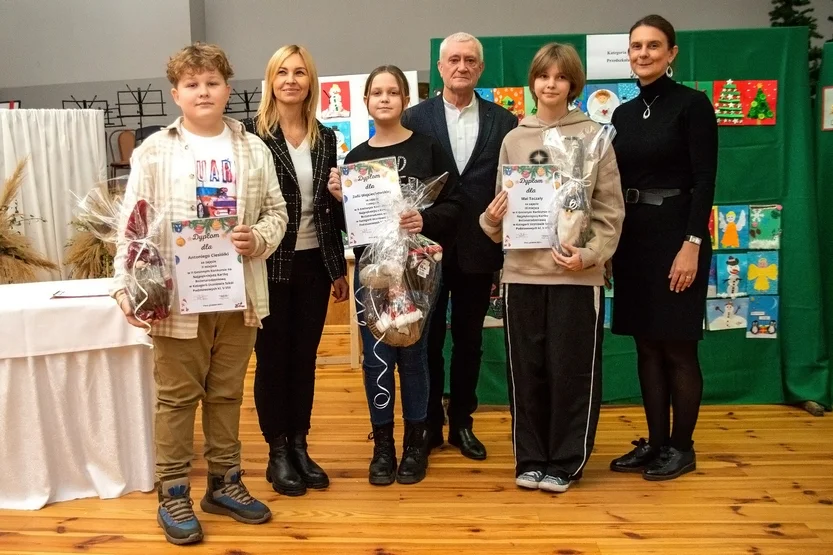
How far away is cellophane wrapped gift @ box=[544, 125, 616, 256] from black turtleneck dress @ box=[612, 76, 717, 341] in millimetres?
227

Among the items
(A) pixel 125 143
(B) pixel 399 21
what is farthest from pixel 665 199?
(A) pixel 125 143

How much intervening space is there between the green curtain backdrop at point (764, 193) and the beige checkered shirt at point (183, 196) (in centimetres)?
160

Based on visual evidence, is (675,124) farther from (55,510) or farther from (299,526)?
(55,510)

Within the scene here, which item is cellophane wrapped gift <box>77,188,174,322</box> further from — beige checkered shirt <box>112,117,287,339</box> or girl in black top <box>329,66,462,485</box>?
girl in black top <box>329,66,462,485</box>

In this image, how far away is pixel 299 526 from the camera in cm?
239

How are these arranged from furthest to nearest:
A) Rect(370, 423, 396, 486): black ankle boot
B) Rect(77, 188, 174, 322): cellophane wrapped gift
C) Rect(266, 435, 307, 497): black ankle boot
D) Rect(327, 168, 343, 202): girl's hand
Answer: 1. Rect(370, 423, 396, 486): black ankle boot
2. Rect(266, 435, 307, 497): black ankle boot
3. Rect(327, 168, 343, 202): girl's hand
4. Rect(77, 188, 174, 322): cellophane wrapped gift

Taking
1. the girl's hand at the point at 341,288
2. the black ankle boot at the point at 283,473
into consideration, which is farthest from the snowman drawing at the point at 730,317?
the black ankle boot at the point at 283,473

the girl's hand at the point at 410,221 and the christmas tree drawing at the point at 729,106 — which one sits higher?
the christmas tree drawing at the point at 729,106

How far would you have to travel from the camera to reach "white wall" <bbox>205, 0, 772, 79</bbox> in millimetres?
7996

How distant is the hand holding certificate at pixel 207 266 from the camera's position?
7.11 ft

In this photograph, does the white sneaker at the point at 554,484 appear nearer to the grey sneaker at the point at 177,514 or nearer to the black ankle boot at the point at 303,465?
the black ankle boot at the point at 303,465

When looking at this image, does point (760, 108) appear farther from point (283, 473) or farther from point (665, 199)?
point (283, 473)

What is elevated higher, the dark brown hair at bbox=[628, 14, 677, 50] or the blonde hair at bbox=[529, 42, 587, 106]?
the dark brown hair at bbox=[628, 14, 677, 50]

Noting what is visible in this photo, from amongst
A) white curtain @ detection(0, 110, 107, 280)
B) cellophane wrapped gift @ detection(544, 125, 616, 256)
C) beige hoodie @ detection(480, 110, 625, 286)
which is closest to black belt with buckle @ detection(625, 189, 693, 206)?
beige hoodie @ detection(480, 110, 625, 286)
